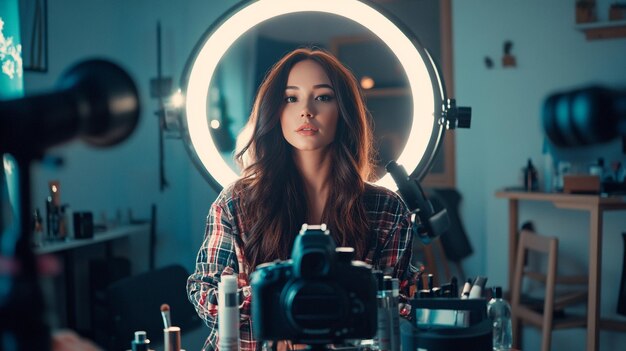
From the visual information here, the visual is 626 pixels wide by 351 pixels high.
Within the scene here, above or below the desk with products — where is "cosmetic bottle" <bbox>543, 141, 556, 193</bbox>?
above

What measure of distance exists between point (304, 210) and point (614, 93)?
1172mm

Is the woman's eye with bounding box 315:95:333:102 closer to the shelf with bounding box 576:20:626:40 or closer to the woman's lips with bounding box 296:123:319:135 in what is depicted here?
the woman's lips with bounding box 296:123:319:135

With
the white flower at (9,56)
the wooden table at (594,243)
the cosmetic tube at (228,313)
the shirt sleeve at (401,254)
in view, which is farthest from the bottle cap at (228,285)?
the wooden table at (594,243)

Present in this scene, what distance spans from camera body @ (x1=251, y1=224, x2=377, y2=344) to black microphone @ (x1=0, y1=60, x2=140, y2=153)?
0.36 m

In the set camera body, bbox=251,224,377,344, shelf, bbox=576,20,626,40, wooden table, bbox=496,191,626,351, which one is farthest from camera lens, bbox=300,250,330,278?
shelf, bbox=576,20,626,40

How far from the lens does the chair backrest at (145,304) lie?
106 inches

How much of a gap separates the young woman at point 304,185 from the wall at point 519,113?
6.85ft

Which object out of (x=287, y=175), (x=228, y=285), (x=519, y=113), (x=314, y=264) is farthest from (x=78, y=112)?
(x=519, y=113)

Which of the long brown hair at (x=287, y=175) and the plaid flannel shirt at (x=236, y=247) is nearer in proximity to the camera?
the plaid flannel shirt at (x=236, y=247)

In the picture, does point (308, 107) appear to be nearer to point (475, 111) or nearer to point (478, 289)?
point (478, 289)

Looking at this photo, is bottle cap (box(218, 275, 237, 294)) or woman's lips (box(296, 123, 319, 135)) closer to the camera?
bottle cap (box(218, 275, 237, 294))

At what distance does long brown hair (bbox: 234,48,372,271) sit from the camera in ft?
5.20

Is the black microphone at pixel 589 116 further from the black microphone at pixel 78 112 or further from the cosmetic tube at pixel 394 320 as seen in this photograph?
the cosmetic tube at pixel 394 320

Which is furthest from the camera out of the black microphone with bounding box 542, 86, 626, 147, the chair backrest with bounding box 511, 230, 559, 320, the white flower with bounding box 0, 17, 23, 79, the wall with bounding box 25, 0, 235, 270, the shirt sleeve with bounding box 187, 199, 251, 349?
the wall with bounding box 25, 0, 235, 270
